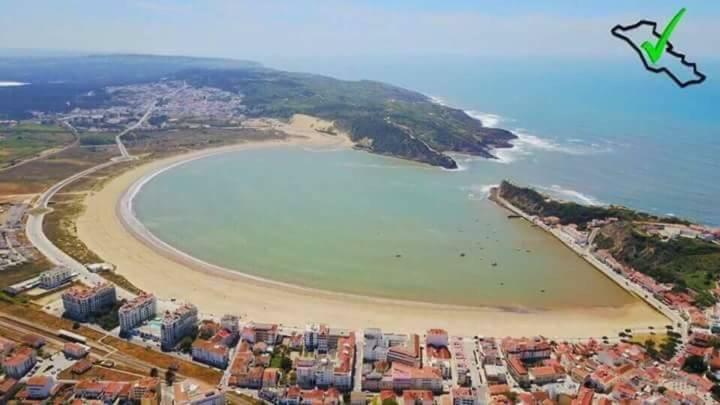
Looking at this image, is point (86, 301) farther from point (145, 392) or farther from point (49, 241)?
point (49, 241)

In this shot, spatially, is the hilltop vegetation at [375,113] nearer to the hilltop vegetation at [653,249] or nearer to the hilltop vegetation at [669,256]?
the hilltop vegetation at [653,249]

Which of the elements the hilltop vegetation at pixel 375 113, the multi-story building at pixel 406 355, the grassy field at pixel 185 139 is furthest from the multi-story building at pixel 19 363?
the hilltop vegetation at pixel 375 113

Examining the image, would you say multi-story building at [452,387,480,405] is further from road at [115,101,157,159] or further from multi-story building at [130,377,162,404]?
road at [115,101,157,159]

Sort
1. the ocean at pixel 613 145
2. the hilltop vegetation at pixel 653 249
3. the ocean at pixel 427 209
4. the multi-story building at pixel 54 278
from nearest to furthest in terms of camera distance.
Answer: the multi-story building at pixel 54 278 < the hilltop vegetation at pixel 653 249 < the ocean at pixel 427 209 < the ocean at pixel 613 145

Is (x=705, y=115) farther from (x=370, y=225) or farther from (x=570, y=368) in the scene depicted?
(x=570, y=368)

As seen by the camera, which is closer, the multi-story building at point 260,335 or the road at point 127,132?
the multi-story building at point 260,335

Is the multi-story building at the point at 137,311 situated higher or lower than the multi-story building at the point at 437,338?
lower
